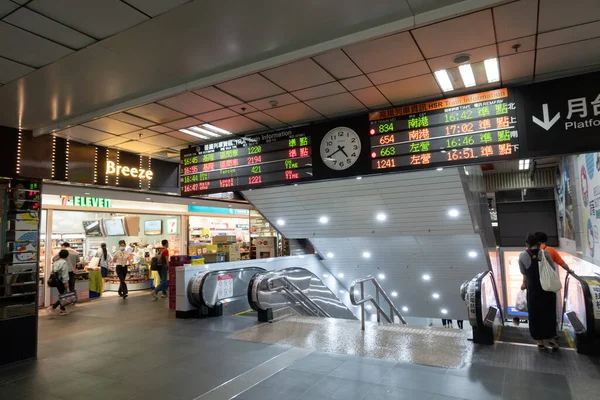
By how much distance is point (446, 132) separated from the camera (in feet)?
14.1

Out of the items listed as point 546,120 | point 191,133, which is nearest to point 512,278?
point 546,120

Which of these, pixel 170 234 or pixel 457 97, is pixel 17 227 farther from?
pixel 170 234

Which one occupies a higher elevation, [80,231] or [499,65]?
[499,65]

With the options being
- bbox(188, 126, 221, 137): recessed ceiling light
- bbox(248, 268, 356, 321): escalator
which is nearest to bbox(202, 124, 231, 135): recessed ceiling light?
bbox(188, 126, 221, 137): recessed ceiling light

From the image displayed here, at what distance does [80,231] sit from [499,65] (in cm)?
1196

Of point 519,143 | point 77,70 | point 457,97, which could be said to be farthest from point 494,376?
point 77,70

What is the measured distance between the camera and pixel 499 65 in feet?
12.3

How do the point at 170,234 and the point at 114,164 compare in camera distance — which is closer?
the point at 114,164

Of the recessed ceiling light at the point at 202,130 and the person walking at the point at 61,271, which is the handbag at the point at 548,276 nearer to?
the recessed ceiling light at the point at 202,130

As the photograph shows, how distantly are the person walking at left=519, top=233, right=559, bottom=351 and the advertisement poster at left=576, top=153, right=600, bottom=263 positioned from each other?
7.15 ft

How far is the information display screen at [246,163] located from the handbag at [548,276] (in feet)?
9.68

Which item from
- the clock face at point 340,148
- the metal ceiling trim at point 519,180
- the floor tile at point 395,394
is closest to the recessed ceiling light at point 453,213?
the clock face at point 340,148

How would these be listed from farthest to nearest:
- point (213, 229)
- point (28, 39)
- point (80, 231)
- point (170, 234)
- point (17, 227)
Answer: point (213, 229), point (170, 234), point (80, 231), point (17, 227), point (28, 39)

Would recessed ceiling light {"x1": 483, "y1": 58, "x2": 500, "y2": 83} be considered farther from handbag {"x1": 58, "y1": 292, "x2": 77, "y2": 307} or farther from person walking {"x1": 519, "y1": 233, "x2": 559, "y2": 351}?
handbag {"x1": 58, "y1": 292, "x2": 77, "y2": 307}
